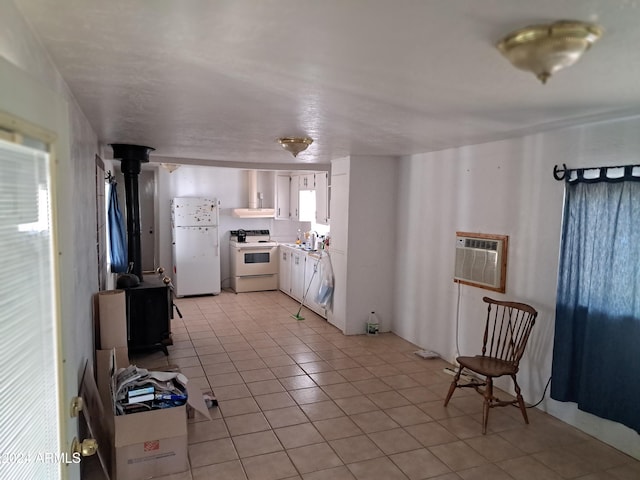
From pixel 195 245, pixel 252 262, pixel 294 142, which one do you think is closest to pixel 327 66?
pixel 294 142

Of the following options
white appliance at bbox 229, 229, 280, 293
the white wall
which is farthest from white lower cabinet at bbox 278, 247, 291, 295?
the white wall

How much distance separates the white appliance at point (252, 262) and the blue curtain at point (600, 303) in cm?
534

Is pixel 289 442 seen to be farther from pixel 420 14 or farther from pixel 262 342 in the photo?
pixel 420 14

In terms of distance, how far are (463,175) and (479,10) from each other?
3.13 m

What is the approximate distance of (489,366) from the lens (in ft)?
10.8

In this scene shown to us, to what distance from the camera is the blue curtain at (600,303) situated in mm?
2785

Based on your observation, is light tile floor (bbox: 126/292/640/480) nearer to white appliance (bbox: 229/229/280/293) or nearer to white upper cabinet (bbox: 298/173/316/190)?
white appliance (bbox: 229/229/280/293)

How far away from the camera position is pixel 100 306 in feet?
11.0

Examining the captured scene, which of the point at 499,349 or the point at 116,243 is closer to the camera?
the point at 499,349

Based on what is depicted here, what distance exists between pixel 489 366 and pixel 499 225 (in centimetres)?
127

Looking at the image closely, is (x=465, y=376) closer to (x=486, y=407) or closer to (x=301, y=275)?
(x=486, y=407)

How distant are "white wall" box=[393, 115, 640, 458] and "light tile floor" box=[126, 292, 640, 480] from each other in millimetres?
316

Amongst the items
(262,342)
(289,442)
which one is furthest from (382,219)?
(289,442)

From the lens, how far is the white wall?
3.14 m
